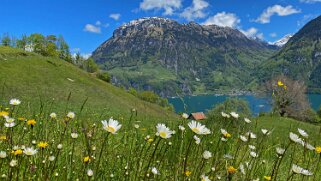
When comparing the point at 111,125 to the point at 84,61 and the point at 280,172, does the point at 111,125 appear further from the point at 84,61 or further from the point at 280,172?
the point at 84,61

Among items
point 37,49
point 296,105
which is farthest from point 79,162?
point 37,49

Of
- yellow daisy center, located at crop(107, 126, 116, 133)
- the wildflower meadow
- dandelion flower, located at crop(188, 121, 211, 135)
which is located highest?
yellow daisy center, located at crop(107, 126, 116, 133)

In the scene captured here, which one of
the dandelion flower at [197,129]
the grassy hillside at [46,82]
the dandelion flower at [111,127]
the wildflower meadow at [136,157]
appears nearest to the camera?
the dandelion flower at [111,127]

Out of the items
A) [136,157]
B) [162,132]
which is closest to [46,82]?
[136,157]

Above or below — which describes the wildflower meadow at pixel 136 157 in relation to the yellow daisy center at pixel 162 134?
below

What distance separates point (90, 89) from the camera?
5334 centimetres

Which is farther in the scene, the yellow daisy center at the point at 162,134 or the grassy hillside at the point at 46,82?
the grassy hillside at the point at 46,82

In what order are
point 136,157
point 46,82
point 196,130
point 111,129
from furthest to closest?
point 46,82 → point 136,157 → point 196,130 → point 111,129

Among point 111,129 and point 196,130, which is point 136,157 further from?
point 111,129

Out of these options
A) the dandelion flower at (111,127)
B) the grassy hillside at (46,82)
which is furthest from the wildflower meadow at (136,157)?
the grassy hillside at (46,82)

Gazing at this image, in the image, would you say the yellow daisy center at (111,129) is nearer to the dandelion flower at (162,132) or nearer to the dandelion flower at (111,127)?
the dandelion flower at (111,127)

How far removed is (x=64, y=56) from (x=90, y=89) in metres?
70.5

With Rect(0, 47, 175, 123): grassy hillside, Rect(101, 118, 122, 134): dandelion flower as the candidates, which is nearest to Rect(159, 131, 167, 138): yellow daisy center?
Rect(101, 118, 122, 134): dandelion flower

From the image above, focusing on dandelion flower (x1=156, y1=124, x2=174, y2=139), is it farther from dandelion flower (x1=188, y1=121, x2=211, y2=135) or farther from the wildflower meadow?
dandelion flower (x1=188, y1=121, x2=211, y2=135)
